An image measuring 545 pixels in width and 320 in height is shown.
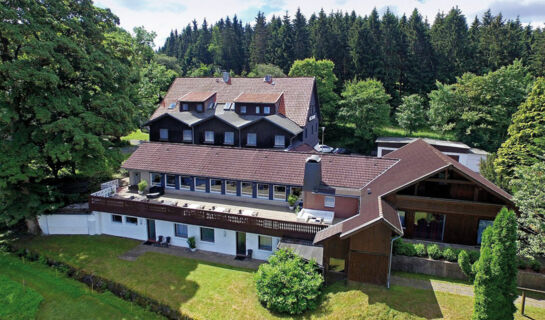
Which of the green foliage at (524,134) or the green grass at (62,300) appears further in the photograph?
the green foliage at (524,134)

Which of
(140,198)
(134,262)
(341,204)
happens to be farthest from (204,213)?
(341,204)

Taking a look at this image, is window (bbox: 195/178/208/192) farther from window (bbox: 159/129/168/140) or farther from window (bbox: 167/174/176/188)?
window (bbox: 159/129/168/140)

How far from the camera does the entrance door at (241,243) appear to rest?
22.5 metres

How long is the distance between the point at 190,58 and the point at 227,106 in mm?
82250

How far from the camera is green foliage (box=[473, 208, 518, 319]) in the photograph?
509 inches

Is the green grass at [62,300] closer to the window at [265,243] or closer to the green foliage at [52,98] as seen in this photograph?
the green foliage at [52,98]

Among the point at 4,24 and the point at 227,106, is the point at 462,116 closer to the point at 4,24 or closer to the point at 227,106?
the point at 227,106

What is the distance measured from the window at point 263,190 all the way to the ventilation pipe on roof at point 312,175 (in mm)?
3302

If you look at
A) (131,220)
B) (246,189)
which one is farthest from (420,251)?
(131,220)

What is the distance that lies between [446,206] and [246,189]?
536 inches

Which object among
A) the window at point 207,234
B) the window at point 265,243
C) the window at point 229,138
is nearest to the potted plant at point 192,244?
the window at point 207,234

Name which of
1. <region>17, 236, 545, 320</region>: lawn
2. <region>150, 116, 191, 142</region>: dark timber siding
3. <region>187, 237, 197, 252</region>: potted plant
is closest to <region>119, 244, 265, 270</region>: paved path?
<region>187, 237, 197, 252</region>: potted plant

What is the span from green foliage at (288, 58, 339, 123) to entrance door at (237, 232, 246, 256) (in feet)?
110

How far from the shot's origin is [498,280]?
42.9ft
